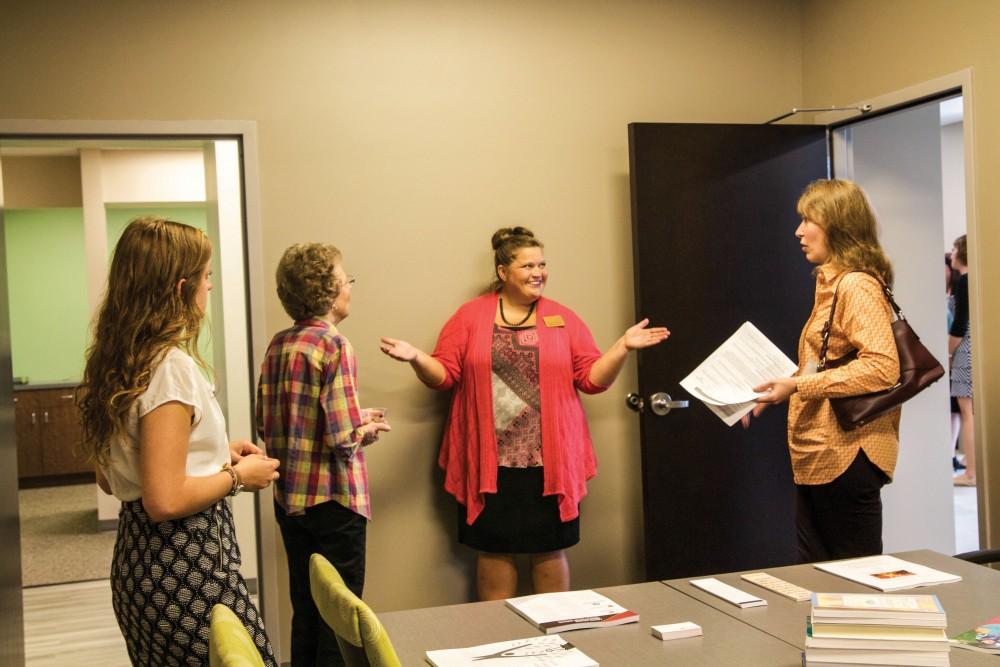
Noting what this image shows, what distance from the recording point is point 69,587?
17.2ft

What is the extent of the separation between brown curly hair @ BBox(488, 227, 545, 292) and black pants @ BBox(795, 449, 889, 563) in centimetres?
135

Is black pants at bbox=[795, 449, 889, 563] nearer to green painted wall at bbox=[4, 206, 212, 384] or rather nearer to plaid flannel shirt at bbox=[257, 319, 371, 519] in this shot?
plaid flannel shirt at bbox=[257, 319, 371, 519]

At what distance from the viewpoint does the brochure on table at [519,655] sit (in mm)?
1668

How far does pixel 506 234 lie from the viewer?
11.8ft

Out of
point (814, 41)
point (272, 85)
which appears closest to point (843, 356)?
point (814, 41)

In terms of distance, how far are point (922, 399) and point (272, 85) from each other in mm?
2971

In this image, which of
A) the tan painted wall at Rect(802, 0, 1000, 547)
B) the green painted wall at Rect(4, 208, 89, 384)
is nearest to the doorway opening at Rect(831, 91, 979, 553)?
the tan painted wall at Rect(802, 0, 1000, 547)

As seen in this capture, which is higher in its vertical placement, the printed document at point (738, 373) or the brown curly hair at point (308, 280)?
the brown curly hair at point (308, 280)

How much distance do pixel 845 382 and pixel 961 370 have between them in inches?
161

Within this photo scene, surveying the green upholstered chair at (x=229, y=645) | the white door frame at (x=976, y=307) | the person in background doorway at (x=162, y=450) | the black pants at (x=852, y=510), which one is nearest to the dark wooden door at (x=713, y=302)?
the white door frame at (x=976, y=307)

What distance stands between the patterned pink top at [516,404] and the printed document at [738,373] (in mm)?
624

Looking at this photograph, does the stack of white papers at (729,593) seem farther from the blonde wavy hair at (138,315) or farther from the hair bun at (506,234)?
the hair bun at (506,234)

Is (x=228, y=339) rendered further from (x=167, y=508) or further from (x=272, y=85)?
(x=167, y=508)

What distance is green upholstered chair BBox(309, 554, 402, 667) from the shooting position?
132cm
